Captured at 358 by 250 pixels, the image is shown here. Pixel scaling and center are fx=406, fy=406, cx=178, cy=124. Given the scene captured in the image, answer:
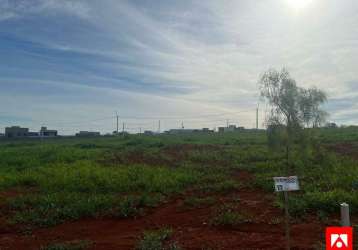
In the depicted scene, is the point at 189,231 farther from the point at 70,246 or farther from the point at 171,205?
the point at 171,205

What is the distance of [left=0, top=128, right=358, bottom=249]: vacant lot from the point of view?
244 inches

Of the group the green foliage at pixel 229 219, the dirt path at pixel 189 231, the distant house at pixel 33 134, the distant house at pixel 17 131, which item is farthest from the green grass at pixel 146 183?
the distant house at pixel 17 131

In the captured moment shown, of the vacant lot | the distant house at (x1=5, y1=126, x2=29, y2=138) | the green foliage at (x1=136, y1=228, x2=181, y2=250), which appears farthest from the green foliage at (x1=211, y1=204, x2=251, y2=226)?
the distant house at (x1=5, y1=126, x2=29, y2=138)

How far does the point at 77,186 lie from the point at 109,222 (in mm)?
3170

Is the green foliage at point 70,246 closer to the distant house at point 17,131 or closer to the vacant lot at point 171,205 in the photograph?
the vacant lot at point 171,205

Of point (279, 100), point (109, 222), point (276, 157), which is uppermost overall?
point (279, 100)

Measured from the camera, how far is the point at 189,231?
6.58m

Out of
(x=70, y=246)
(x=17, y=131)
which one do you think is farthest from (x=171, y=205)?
(x=17, y=131)

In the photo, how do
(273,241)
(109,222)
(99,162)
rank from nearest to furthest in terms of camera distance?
(273,241) → (109,222) → (99,162)

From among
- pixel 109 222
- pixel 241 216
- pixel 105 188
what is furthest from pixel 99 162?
pixel 241 216

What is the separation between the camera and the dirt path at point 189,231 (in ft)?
19.2

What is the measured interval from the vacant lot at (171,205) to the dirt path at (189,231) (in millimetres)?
15

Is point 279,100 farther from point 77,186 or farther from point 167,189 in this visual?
point 77,186

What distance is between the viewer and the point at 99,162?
15281 mm
